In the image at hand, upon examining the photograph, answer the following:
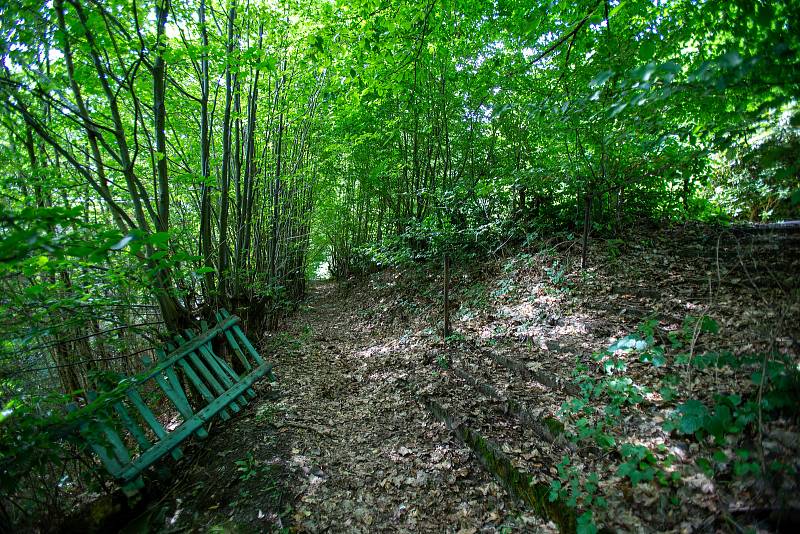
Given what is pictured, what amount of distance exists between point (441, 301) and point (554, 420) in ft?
13.7

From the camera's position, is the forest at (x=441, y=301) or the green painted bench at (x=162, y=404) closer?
the forest at (x=441, y=301)

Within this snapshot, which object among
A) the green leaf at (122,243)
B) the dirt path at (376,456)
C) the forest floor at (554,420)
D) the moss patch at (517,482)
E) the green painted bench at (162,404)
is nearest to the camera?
the green leaf at (122,243)

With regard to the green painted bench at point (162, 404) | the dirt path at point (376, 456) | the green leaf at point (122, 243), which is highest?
the green leaf at point (122, 243)

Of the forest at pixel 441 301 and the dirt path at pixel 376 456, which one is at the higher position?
the forest at pixel 441 301

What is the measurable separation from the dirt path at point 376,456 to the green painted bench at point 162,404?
0.67 meters

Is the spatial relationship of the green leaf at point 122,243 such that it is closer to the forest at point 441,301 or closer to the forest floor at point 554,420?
the forest at point 441,301

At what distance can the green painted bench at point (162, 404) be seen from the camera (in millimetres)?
2920

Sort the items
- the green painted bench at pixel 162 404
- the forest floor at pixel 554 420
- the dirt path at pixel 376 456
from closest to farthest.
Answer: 1. the forest floor at pixel 554 420
2. the dirt path at pixel 376 456
3. the green painted bench at pixel 162 404

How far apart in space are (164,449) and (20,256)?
2377 millimetres

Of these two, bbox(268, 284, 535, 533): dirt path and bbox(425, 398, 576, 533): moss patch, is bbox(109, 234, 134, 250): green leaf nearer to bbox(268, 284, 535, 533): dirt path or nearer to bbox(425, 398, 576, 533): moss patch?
bbox(268, 284, 535, 533): dirt path

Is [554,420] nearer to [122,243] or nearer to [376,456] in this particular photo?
[376,456]

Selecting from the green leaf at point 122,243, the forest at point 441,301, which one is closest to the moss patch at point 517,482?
the forest at point 441,301

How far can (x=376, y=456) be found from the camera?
3537 mm

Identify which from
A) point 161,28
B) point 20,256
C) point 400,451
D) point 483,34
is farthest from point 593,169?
point 20,256
